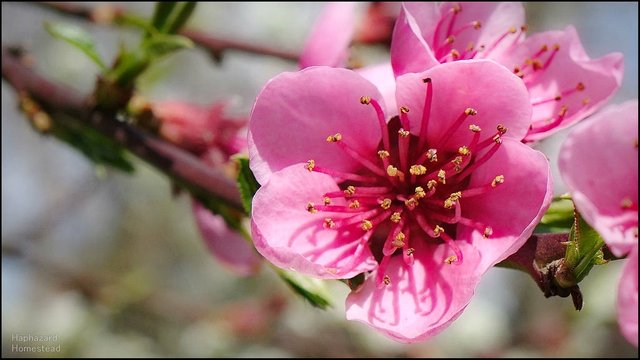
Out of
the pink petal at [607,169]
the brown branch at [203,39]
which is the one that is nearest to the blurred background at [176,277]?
the brown branch at [203,39]

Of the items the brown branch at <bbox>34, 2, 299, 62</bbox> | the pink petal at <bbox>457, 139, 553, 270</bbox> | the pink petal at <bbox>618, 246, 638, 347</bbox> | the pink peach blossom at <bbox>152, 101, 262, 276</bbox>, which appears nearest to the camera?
the pink petal at <bbox>618, 246, 638, 347</bbox>

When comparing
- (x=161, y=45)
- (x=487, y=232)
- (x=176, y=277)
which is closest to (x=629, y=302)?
(x=487, y=232)

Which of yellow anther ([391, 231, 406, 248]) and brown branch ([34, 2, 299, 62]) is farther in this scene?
brown branch ([34, 2, 299, 62])

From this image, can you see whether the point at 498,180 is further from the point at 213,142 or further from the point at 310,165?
the point at 213,142

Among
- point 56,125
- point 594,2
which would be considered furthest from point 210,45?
point 594,2

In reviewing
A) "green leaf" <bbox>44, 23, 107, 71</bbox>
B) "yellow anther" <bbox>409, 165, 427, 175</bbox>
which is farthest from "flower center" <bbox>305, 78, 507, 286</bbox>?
"green leaf" <bbox>44, 23, 107, 71</bbox>

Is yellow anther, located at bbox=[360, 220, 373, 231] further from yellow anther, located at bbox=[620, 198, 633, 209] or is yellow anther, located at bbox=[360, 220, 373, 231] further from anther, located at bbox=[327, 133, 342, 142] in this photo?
yellow anther, located at bbox=[620, 198, 633, 209]
